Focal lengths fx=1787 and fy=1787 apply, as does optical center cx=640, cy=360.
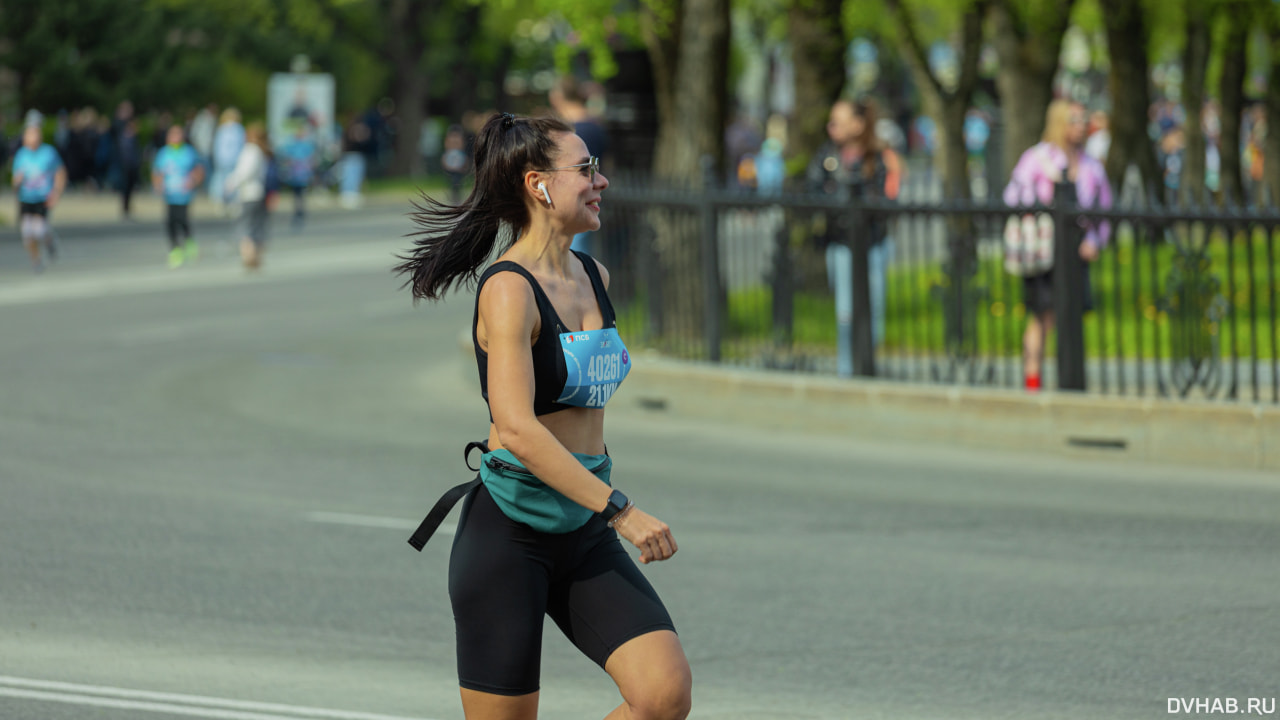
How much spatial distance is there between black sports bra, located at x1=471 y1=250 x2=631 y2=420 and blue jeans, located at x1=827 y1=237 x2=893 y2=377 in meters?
8.11

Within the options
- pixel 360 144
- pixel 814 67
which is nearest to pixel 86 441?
pixel 814 67

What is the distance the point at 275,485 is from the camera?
9.55 m

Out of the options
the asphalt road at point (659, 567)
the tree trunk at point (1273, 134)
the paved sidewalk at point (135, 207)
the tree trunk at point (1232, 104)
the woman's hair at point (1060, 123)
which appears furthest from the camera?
the paved sidewalk at point (135, 207)

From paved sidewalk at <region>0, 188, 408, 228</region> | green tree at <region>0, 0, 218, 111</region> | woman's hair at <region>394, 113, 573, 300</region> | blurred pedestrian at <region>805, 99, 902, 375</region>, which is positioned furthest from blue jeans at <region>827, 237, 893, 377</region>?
green tree at <region>0, 0, 218, 111</region>

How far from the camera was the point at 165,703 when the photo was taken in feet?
18.4

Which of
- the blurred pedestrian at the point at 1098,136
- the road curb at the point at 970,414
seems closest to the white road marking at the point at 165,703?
the road curb at the point at 970,414

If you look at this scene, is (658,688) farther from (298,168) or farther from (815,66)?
(298,168)

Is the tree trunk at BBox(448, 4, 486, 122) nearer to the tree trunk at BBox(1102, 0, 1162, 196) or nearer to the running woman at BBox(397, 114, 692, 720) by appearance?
the tree trunk at BBox(1102, 0, 1162, 196)

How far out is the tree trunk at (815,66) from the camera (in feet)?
61.0

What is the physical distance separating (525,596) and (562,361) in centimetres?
51

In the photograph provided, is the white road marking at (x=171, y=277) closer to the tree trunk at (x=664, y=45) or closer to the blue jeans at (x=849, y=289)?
the tree trunk at (x=664, y=45)

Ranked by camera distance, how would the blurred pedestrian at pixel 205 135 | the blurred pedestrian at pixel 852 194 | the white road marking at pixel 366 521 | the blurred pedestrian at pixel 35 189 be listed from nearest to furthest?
the white road marking at pixel 366 521 → the blurred pedestrian at pixel 852 194 → the blurred pedestrian at pixel 35 189 → the blurred pedestrian at pixel 205 135

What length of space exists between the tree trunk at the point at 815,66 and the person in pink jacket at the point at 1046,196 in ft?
22.8

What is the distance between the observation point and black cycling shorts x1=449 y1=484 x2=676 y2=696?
3801 millimetres
